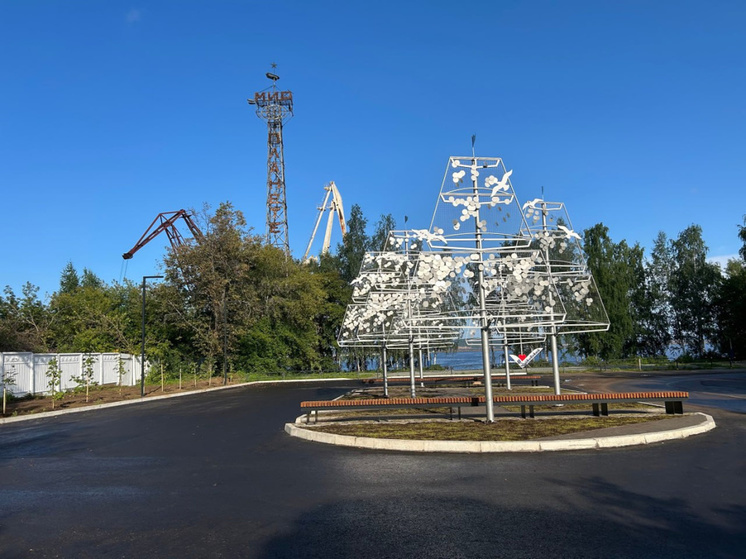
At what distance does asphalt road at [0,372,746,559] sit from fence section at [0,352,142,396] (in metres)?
20.0

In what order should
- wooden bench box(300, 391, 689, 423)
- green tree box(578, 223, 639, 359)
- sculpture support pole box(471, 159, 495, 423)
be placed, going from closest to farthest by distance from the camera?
sculpture support pole box(471, 159, 495, 423) < wooden bench box(300, 391, 689, 423) < green tree box(578, 223, 639, 359)

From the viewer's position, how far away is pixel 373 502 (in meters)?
7.01

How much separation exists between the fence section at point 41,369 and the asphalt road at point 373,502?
65.7ft

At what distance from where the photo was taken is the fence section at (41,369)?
28688 millimetres

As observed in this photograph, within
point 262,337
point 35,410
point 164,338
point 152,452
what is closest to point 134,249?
point 164,338

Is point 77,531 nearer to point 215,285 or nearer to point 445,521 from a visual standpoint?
point 445,521

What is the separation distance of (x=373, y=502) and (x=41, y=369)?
1203 inches

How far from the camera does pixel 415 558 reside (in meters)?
5.07

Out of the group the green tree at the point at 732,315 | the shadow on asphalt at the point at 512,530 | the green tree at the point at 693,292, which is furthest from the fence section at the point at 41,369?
the green tree at the point at 693,292

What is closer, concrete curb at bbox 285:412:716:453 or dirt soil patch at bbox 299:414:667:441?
concrete curb at bbox 285:412:716:453

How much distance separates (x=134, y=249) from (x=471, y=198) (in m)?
63.7

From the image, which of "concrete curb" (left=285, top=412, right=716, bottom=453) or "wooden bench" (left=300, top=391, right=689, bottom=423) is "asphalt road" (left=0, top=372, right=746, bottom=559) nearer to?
"concrete curb" (left=285, top=412, right=716, bottom=453)

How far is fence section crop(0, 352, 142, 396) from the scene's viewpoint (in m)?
28.7

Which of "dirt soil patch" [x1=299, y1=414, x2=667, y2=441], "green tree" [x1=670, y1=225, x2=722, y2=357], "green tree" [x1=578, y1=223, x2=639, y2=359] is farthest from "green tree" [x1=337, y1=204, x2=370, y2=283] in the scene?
"dirt soil patch" [x1=299, y1=414, x2=667, y2=441]
